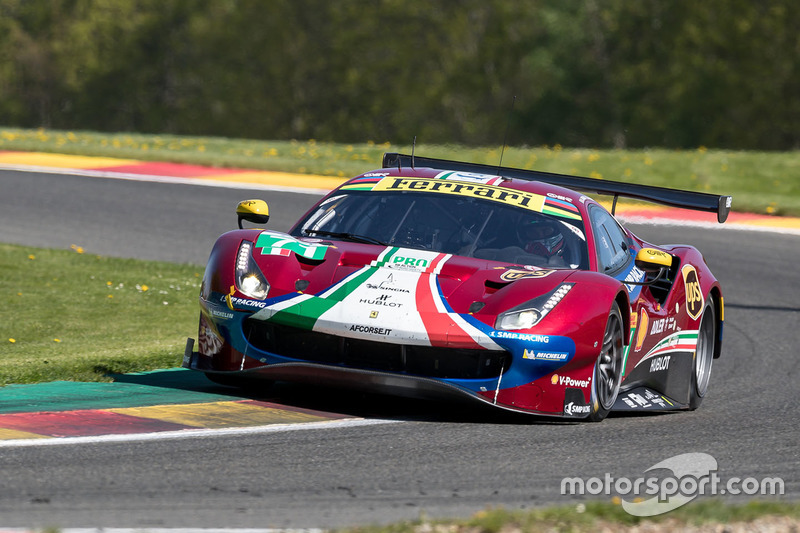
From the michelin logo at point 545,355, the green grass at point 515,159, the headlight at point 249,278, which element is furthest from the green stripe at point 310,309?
the green grass at point 515,159

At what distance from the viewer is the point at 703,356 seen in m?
8.11

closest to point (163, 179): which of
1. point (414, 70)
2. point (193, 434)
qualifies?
point (193, 434)

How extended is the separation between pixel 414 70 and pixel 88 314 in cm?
4142

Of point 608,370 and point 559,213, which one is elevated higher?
point 559,213

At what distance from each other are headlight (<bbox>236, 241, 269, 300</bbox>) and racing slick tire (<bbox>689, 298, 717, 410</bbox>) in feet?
9.64

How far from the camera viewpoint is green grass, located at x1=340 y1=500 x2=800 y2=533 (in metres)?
3.85

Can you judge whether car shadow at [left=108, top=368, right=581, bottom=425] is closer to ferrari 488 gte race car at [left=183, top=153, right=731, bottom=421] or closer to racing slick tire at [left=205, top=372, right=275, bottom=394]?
racing slick tire at [left=205, top=372, right=275, bottom=394]

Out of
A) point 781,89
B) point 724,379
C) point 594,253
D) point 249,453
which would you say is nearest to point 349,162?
point 724,379

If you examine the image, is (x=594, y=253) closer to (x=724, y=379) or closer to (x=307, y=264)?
(x=307, y=264)

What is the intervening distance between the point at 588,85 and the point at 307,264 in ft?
142

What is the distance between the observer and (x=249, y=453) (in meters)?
5.04

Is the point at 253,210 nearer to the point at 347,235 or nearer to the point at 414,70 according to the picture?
the point at 347,235

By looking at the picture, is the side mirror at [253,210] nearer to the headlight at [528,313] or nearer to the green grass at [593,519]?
the headlight at [528,313]

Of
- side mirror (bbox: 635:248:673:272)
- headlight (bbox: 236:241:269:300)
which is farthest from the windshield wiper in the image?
side mirror (bbox: 635:248:673:272)
